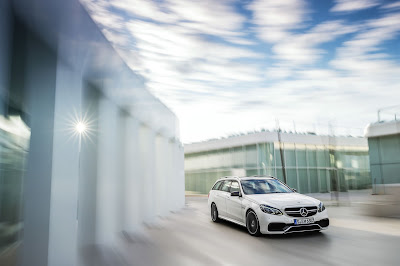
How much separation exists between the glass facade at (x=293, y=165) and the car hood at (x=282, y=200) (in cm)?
1820

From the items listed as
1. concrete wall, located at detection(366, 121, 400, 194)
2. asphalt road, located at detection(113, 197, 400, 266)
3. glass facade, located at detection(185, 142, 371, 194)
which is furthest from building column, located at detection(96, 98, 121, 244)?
concrete wall, located at detection(366, 121, 400, 194)

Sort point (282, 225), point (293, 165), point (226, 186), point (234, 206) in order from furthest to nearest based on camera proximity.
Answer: point (293, 165), point (226, 186), point (234, 206), point (282, 225)

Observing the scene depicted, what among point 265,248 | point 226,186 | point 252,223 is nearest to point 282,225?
point 252,223

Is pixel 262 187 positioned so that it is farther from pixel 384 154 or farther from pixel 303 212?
pixel 384 154

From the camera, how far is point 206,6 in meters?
8.04

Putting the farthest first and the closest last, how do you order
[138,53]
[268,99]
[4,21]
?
[268,99], [138,53], [4,21]

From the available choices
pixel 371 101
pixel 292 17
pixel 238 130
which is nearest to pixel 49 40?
pixel 292 17

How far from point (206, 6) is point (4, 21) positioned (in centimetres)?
474

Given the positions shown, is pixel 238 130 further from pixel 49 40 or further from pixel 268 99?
pixel 49 40

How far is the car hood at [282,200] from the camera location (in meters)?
7.98

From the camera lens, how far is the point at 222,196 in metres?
10.9

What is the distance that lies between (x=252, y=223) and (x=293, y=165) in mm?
22144

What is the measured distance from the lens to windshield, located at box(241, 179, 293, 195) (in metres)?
9.57

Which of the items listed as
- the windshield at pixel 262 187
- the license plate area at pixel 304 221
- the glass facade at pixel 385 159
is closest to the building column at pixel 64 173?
the license plate area at pixel 304 221
